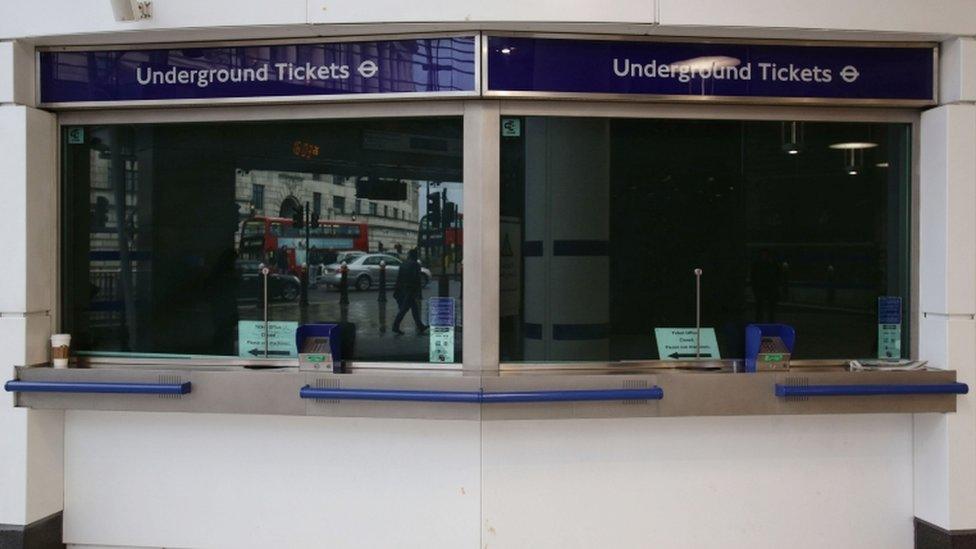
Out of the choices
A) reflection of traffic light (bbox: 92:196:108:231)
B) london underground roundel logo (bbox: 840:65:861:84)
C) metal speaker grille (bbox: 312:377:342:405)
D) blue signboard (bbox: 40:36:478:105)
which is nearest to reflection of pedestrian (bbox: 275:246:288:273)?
metal speaker grille (bbox: 312:377:342:405)

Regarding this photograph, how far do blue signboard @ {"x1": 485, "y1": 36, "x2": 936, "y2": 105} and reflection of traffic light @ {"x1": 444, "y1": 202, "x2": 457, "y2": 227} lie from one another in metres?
0.63

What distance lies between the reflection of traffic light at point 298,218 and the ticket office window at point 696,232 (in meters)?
1.10

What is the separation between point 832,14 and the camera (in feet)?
13.0

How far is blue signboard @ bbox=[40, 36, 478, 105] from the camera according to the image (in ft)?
13.2

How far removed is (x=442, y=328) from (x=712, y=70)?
1.93 meters

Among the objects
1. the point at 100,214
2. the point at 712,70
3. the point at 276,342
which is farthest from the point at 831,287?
the point at 100,214

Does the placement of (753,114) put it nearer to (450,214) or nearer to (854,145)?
(854,145)

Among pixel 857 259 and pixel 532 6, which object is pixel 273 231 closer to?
pixel 532 6

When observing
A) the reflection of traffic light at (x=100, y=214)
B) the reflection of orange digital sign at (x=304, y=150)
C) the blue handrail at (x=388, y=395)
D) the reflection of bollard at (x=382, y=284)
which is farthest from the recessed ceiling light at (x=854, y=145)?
the reflection of traffic light at (x=100, y=214)

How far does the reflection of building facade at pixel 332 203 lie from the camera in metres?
4.25

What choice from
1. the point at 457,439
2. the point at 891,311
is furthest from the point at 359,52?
the point at 891,311

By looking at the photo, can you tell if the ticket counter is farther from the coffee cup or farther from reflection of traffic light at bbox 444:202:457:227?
the coffee cup

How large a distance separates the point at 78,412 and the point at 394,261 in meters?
1.90

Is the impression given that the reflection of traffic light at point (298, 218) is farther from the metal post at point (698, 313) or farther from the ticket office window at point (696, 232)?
the metal post at point (698, 313)
